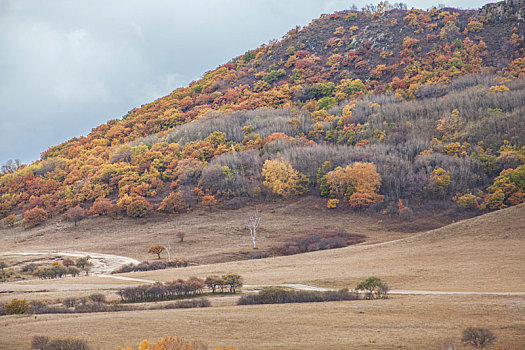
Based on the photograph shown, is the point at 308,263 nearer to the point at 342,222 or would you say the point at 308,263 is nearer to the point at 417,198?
the point at 342,222

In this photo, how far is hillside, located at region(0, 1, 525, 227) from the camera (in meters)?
92.3

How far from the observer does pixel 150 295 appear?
29.2m

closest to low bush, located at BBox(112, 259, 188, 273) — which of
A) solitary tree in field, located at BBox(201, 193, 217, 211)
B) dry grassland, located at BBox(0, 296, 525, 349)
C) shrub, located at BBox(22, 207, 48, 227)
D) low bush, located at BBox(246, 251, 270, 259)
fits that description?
low bush, located at BBox(246, 251, 270, 259)

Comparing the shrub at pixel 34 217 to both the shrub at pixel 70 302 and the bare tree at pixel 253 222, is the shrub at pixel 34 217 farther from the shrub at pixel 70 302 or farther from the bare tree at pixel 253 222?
the shrub at pixel 70 302

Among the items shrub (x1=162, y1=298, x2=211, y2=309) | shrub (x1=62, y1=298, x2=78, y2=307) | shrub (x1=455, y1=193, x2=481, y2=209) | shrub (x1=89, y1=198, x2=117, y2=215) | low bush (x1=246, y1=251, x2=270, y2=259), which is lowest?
low bush (x1=246, y1=251, x2=270, y2=259)

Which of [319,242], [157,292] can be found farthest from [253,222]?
[157,292]

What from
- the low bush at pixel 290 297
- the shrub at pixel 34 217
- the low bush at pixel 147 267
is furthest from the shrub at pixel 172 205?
the low bush at pixel 290 297

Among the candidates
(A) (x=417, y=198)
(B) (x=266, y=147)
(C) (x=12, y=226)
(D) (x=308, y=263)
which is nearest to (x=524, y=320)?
(D) (x=308, y=263)

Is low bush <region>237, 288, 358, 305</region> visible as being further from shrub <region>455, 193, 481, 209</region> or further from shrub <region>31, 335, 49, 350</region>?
shrub <region>455, 193, 481, 209</region>

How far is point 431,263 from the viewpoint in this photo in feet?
113

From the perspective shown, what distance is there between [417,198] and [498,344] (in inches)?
3182

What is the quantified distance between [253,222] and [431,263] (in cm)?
4094

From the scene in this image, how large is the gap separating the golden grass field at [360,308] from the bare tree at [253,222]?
5.64 metres

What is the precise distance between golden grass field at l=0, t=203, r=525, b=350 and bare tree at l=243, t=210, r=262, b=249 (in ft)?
18.5
